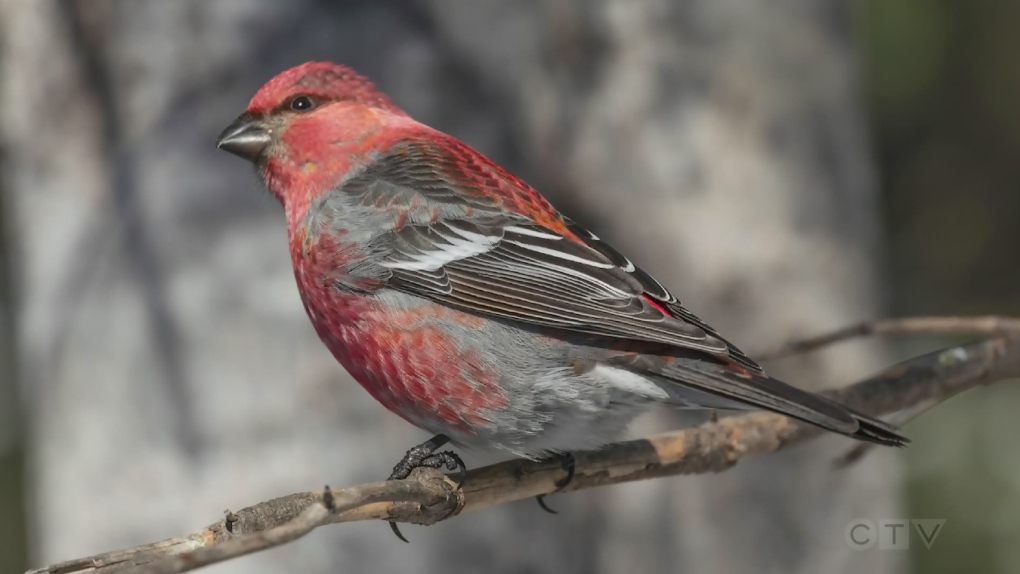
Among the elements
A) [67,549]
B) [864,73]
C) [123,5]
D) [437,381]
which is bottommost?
[67,549]

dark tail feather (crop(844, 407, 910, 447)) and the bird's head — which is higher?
the bird's head

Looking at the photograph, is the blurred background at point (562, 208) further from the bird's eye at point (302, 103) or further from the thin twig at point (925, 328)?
the thin twig at point (925, 328)

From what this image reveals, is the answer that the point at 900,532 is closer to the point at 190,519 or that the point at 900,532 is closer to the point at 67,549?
the point at 190,519

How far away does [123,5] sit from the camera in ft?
14.9

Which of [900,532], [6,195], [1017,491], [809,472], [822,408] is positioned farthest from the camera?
[1017,491]

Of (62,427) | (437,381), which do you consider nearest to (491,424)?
(437,381)

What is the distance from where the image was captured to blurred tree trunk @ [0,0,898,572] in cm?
440

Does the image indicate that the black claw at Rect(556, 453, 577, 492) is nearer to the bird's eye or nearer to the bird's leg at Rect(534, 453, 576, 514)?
the bird's leg at Rect(534, 453, 576, 514)

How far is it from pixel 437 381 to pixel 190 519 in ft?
5.88

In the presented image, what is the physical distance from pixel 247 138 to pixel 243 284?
45.9 inches

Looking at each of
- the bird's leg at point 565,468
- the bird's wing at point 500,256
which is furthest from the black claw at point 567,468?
the bird's wing at point 500,256

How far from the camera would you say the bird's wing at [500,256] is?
9.66 ft

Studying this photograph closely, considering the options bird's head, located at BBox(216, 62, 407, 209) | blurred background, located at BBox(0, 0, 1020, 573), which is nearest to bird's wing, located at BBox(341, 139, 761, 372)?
bird's head, located at BBox(216, 62, 407, 209)

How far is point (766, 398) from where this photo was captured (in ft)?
8.89
